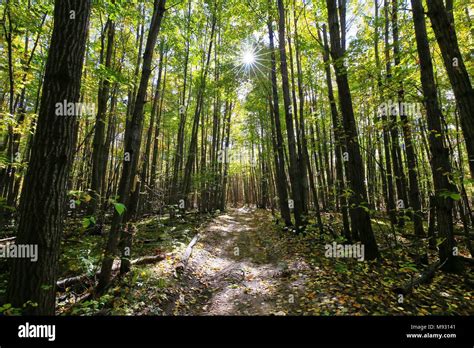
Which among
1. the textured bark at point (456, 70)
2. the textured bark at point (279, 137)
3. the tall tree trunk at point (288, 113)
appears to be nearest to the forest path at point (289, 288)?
the tall tree trunk at point (288, 113)

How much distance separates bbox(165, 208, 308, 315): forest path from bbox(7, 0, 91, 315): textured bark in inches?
105

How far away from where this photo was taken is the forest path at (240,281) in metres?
4.98

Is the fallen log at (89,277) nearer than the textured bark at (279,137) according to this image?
Yes

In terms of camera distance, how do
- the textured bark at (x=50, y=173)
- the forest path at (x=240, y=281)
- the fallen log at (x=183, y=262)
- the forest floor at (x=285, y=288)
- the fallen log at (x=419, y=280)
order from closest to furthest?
1. the textured bark at (x=50, y=173)
2. the forest floor at (x=285, y=288)
3. the fallen log at (x=419, y=280)
4. the forest path at (x=240, y=281)
5. the fallen log at (x=183, y=262)

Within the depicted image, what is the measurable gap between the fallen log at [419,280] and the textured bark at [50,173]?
5.86 meters

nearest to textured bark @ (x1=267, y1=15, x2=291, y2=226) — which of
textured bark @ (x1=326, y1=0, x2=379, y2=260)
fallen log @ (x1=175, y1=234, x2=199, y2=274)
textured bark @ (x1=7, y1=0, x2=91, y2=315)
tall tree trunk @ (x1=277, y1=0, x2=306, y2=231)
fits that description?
tall tree trunk @ (x1=277, y1=0, x2=306, y2=231)

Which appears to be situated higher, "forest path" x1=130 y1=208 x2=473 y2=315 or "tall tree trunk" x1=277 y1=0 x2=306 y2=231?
"tall tree trunk" x1=277 y1=0 x2=306 y2=231

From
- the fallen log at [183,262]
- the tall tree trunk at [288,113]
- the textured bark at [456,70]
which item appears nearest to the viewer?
the textured bark at [456,70]

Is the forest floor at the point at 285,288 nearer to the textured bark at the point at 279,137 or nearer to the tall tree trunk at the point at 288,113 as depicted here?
the tall tree trunk at the point at 288,113

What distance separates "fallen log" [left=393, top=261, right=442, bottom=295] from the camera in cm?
471

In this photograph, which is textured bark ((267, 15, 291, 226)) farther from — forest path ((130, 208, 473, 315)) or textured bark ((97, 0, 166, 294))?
textured bark ((97, 0, 166, 294))

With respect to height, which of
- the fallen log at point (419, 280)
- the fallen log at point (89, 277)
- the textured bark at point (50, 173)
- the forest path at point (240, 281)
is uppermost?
the textured bark at point (50, 173)
